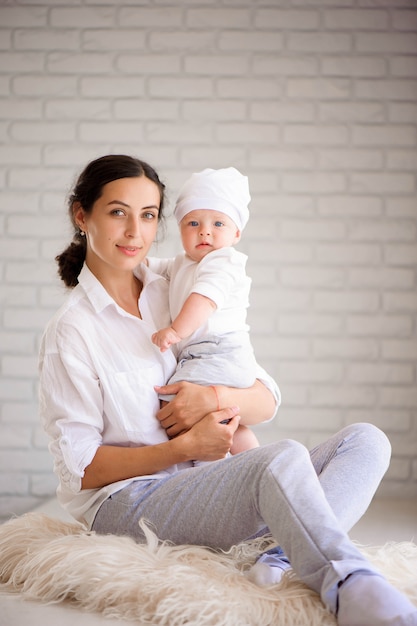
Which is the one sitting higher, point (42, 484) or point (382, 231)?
point (382, 231)

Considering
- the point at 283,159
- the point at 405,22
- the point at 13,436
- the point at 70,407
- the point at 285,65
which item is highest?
the point at 405,22

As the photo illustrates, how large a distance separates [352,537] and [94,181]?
5.10 ft

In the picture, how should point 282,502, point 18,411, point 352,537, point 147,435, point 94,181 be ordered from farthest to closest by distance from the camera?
point 18,411 → point 352,537 → point 94,181 → point 147,435 → point 282,502

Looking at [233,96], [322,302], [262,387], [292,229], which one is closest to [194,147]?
[233,96]

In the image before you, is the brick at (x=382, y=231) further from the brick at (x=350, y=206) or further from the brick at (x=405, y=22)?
the brick at (x=405, y=22)

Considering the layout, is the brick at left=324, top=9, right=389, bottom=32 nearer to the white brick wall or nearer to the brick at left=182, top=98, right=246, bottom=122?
the white brick wall

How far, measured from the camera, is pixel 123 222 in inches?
84.7

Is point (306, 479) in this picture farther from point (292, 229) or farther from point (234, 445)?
point (292, 229)

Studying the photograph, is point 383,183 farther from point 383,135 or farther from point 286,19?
point 286,19

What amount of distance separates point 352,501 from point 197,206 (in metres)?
0.95

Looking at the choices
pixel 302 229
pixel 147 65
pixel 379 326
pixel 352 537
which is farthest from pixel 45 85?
pixel 352 537

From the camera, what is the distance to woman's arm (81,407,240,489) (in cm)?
197

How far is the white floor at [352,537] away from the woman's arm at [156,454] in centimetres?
35

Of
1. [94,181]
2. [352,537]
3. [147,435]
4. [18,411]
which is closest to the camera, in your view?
[147,435]
